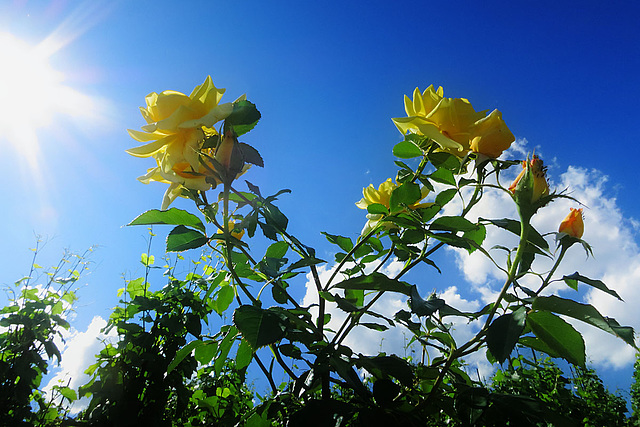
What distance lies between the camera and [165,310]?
1.92 meters

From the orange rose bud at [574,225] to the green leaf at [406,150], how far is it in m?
0.36

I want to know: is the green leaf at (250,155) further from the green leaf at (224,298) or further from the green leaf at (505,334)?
the green leaf at (505,334)

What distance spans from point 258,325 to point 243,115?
458 millimetres

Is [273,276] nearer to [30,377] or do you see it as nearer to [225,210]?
[225,210]

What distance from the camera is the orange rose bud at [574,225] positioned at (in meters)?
0.87

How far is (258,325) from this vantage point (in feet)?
2.54

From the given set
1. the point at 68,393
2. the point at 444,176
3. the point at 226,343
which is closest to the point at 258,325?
the point at 226,343

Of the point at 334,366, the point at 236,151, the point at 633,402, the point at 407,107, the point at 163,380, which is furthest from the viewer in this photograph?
the point at 633,402

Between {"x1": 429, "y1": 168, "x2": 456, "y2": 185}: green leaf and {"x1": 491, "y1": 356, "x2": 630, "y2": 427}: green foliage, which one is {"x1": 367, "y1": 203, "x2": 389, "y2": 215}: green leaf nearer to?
{"x1": 429, "y1": 168, "x2": 456, "y2": 185}: green leaf

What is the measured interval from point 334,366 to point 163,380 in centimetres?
141

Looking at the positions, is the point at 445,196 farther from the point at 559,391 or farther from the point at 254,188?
the point at 559,391

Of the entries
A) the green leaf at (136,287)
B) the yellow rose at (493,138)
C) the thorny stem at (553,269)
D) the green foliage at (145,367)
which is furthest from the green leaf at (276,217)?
the green leaf at (136,287)

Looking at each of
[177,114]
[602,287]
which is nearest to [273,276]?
[177,114]

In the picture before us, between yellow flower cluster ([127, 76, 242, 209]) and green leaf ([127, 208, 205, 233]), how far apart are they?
0.19 feet
